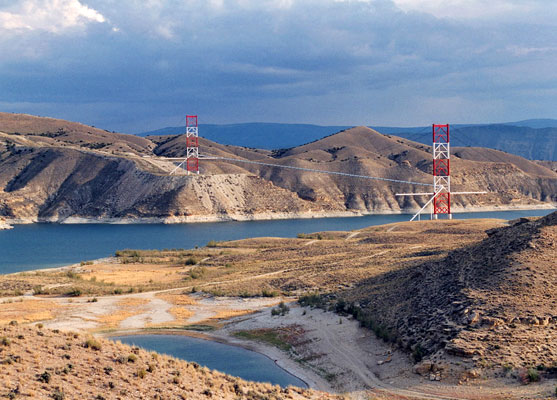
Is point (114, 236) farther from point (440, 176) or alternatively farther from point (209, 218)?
point (440, 176)

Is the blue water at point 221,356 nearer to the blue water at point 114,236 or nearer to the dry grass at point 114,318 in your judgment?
the dry grass at point 114,318

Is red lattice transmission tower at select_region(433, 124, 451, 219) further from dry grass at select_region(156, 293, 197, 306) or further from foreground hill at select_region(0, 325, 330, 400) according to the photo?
foreground hill at select_region(0, 325, 330, 400)

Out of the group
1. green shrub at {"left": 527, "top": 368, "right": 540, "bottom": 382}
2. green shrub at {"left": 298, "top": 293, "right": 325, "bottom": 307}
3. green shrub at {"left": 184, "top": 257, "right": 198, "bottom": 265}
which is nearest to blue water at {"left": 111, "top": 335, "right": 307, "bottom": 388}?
green shrub at {"left": 298, "top": 293, "right": 325, "bottom": 307}

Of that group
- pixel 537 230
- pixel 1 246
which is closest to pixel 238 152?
pixel 1 246

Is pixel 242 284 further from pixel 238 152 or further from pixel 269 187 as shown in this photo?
pixel 238 152

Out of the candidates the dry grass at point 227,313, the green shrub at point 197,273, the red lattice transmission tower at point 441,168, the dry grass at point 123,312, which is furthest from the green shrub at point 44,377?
the red lattice transmission tower at point 441,168
